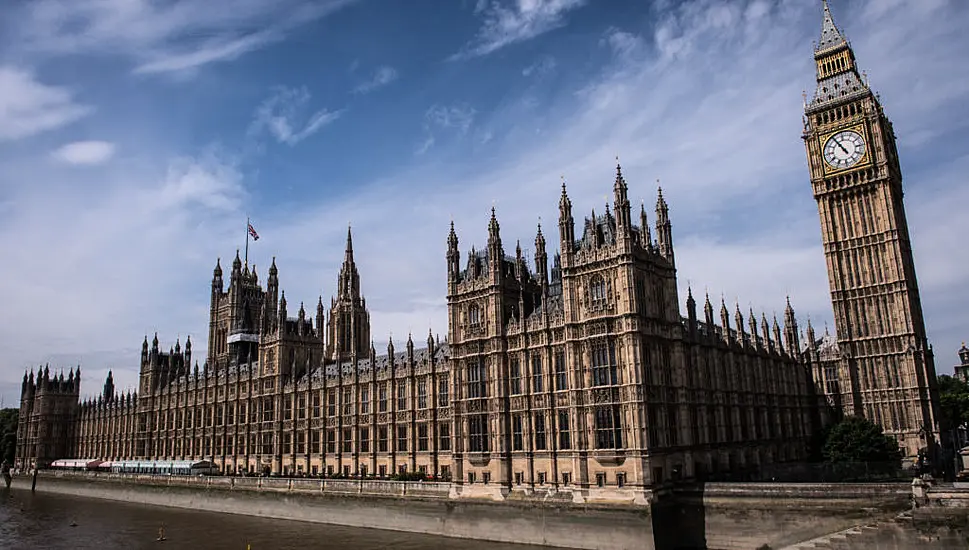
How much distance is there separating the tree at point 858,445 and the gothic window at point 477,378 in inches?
1392

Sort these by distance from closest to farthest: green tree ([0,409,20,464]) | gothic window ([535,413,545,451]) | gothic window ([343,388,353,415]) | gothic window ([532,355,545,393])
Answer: gothic window ([535,413,545,451]), gothic window ([532,355,545,393]), gothic window ([343,388,353,415]), green tree ([0,409,20,464])

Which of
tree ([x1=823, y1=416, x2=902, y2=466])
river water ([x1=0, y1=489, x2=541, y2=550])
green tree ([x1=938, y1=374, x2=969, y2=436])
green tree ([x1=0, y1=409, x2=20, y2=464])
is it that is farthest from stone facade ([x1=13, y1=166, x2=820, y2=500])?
green tree ([x1=0, y1=409, x2=20, y2=464])

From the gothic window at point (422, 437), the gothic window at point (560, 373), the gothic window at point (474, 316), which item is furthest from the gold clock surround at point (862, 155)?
the gothic window at point (422, 437)

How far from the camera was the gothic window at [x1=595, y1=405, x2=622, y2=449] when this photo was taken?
165 ft

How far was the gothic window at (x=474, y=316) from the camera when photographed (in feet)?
202

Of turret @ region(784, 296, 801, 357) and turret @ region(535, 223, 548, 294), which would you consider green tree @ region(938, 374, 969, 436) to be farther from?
turret @ region(535, 223, 548, 294)

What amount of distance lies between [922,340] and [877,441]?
76.5 feet

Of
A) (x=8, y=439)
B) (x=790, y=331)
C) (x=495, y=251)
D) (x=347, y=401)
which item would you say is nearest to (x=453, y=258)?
(x=495, y=251)

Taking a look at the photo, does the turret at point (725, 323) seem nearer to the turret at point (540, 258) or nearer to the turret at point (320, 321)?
the turret at point (540, 258)

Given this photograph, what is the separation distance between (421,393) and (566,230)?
107 ft

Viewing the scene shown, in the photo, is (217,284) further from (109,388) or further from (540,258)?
(540,258)

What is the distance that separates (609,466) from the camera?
165ft

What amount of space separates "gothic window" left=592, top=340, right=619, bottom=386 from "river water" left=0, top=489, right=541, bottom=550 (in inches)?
539

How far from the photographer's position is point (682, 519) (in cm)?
4922
